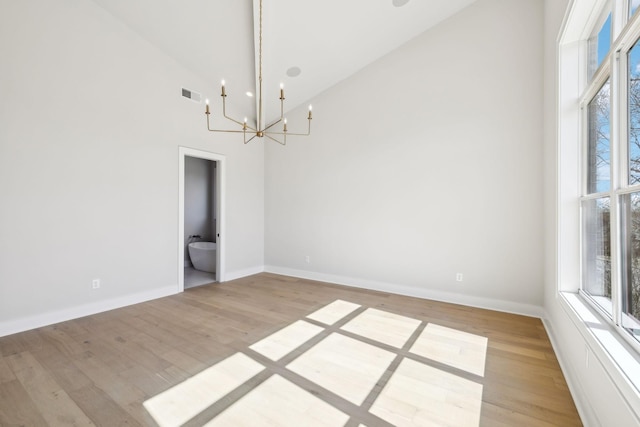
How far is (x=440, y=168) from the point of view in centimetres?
382

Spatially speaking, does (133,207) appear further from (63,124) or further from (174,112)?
(174,112)

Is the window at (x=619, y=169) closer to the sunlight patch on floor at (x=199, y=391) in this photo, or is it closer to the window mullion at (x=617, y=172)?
the window mullion at (x=617, y=172)

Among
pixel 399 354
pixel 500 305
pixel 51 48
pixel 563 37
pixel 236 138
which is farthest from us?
pixel 236 138

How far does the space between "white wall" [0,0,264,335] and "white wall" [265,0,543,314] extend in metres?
2.35

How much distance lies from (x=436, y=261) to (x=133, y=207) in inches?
169

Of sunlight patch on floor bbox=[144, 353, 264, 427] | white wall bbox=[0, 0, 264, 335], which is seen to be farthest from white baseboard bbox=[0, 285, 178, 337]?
sunlight patch on floor bbox=[144, 353, 264, 427]

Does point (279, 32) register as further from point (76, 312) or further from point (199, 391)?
point (76, 312)

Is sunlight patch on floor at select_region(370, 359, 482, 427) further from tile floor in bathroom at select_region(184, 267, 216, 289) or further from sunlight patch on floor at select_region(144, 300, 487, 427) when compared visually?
tile floor in bathroom at select_region(184, 267, 216, 289)

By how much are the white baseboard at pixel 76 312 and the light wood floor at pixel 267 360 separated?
12 cm

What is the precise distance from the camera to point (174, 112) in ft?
13.6

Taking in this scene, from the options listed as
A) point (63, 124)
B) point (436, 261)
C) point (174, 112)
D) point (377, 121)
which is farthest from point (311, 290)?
point (63, 124)

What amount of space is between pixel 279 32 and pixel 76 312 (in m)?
4.34

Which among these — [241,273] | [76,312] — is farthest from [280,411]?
[241,273]

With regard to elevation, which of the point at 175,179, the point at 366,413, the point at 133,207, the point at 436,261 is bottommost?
the point at 366,413
